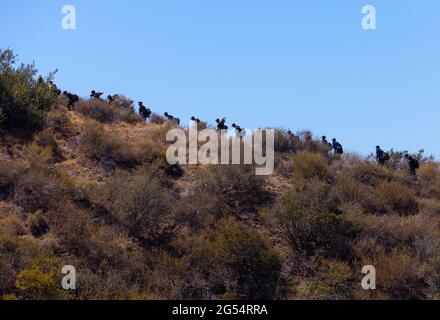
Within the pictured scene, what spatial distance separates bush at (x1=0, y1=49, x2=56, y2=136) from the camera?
1992 centimetres

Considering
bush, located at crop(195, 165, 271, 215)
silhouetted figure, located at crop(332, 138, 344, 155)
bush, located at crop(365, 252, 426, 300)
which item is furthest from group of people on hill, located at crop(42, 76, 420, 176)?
bush, located at crop(365, 252, 426, 300)

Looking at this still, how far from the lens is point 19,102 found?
20.1m

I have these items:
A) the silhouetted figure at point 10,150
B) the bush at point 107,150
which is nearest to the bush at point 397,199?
the bush at point 107,150

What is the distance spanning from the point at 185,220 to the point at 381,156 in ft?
33.2

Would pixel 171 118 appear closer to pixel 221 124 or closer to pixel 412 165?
pixel 221 124

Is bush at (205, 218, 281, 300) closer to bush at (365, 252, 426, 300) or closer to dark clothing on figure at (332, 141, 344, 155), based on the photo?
bush at (365, 252, 426, 300)

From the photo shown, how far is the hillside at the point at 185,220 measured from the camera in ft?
44.2

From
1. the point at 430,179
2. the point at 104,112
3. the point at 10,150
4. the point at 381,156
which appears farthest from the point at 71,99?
the point at 430,179

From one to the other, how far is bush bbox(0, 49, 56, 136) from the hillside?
0.04 meters

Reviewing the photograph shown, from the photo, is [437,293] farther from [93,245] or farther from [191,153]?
[191,153]
